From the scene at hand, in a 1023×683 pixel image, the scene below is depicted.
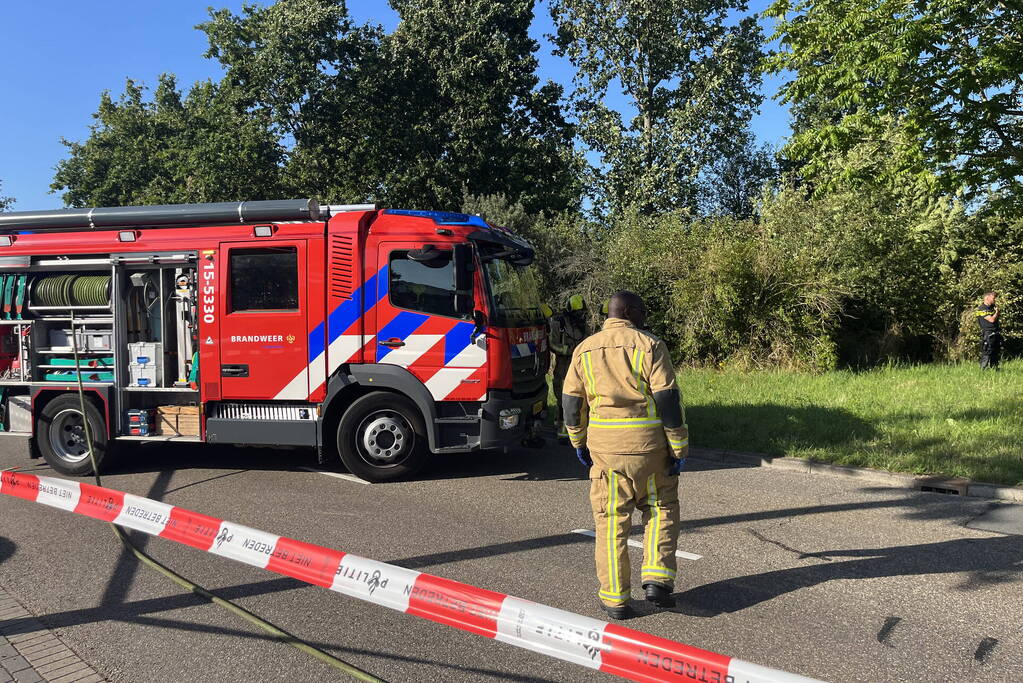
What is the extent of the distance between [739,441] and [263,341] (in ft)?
18.3

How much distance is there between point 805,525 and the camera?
6207mm

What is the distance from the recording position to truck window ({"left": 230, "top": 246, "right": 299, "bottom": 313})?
7746 millimetres

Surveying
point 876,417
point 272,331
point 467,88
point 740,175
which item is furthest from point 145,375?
point 740,175

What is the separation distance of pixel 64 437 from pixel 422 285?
4335 millimetres

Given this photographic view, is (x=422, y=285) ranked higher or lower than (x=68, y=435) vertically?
higher

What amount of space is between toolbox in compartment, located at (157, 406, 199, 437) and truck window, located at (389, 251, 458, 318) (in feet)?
8.10

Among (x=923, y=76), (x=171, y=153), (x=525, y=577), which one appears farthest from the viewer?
(x=171, y=153)

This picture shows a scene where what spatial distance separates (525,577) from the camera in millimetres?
4977

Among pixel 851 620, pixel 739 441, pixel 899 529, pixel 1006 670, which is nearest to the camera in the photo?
pixel 1006 670

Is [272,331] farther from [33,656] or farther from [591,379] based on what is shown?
[591,379]

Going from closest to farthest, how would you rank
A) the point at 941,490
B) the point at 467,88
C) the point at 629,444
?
the point at 629,444, the point at 941,490, the point at 467,88

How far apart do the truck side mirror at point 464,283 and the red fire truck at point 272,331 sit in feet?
0.04

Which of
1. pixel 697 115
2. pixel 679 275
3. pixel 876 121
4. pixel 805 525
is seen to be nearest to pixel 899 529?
pixel 805 525

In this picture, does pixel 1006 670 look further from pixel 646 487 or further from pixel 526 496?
pixel 526 496
